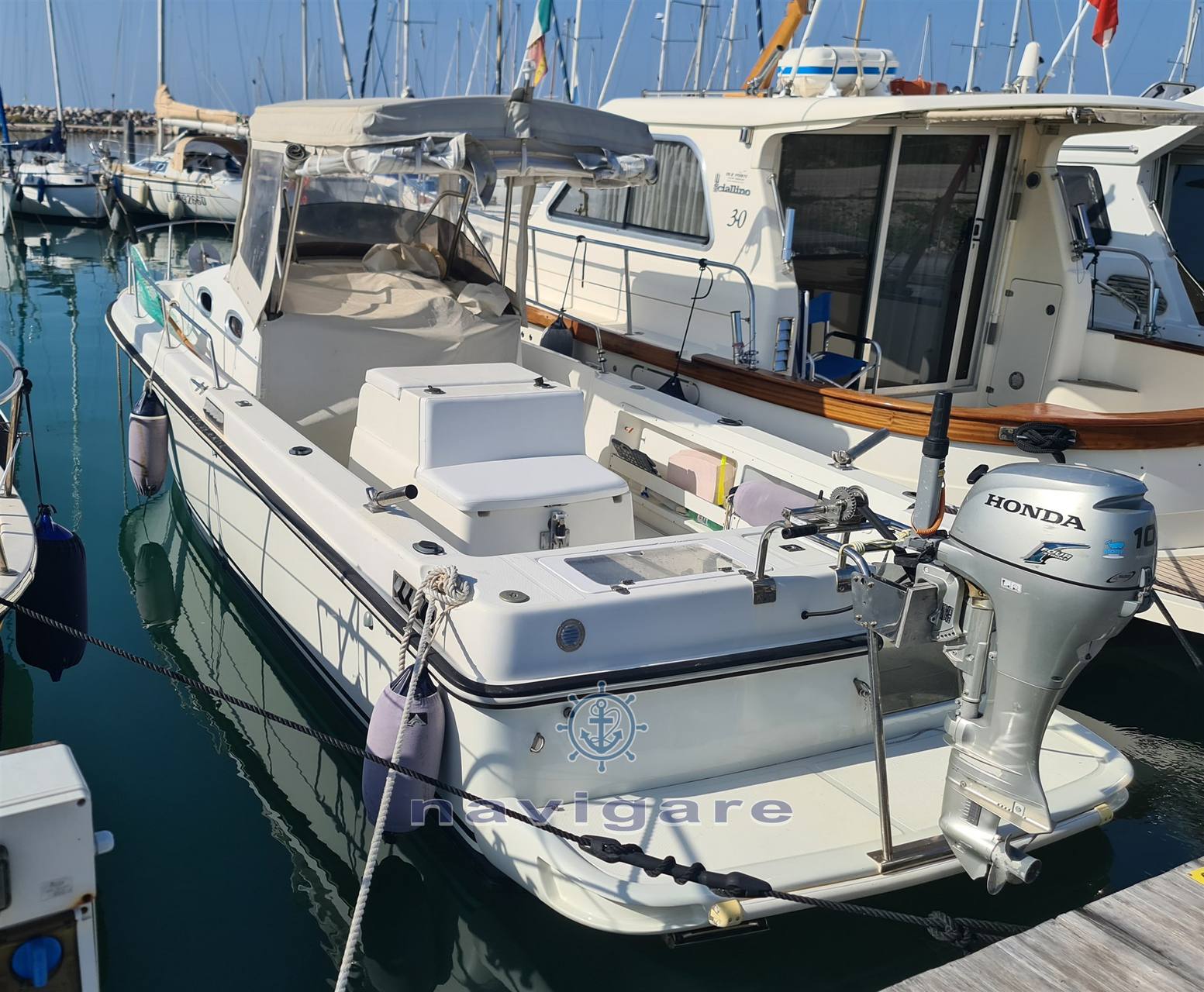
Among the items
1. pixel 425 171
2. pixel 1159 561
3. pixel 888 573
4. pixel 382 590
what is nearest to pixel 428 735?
pixel 382 590

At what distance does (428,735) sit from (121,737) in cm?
181

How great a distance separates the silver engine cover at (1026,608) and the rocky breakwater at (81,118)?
4570cm

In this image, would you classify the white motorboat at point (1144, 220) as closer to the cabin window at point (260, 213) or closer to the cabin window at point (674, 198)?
the cabin window at point (674, 198)

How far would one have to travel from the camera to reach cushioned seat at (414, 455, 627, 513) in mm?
3812

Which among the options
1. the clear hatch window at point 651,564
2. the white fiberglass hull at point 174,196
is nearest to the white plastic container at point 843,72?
the clear hatch window at point 651,564

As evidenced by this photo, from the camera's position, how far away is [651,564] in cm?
338

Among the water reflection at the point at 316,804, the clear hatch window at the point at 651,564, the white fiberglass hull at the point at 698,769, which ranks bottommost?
the water reflection at the point at 316,804

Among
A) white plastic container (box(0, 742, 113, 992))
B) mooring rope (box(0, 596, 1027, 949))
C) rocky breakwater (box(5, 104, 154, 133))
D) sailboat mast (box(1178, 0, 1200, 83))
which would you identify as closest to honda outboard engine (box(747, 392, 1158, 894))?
mooring rope (box(0, 596, 1027, 949))

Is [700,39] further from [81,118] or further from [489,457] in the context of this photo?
[81,118]

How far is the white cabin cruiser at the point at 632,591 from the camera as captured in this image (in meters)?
2.82

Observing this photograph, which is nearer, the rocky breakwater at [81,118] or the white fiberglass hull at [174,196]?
the white fiberglass hull at [174,196]

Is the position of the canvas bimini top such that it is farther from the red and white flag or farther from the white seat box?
the red and white flag

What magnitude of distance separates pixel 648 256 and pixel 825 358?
1.30 m

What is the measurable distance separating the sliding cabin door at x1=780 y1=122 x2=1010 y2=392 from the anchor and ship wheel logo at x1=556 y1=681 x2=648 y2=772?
3283mm
